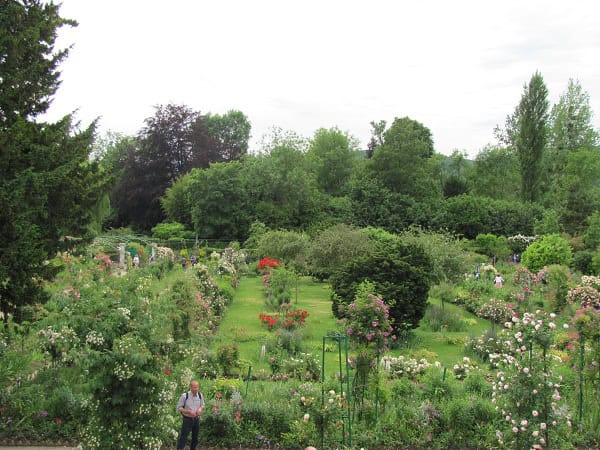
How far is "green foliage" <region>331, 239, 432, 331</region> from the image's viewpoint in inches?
623

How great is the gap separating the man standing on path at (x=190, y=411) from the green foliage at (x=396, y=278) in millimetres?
8341

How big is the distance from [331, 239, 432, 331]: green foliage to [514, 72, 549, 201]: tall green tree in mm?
35164

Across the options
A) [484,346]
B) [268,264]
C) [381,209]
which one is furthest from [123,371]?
[381,209]

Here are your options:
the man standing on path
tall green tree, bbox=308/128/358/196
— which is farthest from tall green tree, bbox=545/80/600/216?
the man standing on path

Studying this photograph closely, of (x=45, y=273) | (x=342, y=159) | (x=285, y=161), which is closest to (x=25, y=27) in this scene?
(x=45, y=273)

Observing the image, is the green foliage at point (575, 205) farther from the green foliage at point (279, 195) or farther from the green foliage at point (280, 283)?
the green foliage at point (280, 283)

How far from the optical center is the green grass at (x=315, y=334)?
47.0ft

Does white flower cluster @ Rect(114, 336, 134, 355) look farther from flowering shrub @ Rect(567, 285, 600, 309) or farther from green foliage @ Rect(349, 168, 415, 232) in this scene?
green foliage @ Rect(349, 168, 415, 232)

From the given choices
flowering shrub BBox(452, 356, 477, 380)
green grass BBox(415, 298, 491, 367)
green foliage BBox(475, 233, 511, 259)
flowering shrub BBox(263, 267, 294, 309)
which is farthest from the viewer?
green foliage BBox(475, 233, 511, 259)

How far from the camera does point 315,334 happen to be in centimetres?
1711

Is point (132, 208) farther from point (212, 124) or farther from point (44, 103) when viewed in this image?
point (44, 103)

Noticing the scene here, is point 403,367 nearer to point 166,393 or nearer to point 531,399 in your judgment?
point 531,399

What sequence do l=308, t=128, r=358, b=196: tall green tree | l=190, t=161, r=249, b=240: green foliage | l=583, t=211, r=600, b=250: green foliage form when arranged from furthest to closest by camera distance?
l=308, t=128, r=358, b=196: tall green tree
l=190, t=161, r=249, b=240: green foliage
l=583, t=211, r=600, b=250: green foliage

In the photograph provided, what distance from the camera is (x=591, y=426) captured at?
9086 mm
